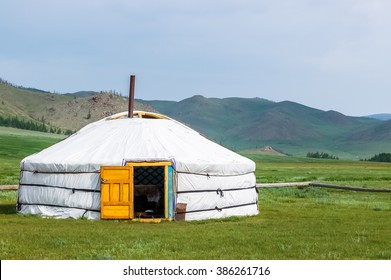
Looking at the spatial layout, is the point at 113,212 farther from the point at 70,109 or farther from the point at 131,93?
the point at 70,109

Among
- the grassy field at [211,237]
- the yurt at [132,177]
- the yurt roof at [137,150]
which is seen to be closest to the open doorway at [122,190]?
the yurt at [132,177]

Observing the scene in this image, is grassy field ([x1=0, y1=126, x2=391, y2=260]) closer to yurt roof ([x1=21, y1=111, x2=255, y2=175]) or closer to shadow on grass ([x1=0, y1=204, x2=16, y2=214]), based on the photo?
shadow on grass ([x1=0, y1=204, x2=16, y2=214])

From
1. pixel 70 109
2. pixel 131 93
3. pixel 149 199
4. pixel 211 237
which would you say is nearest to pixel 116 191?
pixel 149 199

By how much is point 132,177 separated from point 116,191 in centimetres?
48

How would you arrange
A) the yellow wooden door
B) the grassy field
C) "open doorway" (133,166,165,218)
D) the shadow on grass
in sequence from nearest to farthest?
the grassy field < the yellow wooden door < "open doorway" (133,166,165,218) < the shadow on grass

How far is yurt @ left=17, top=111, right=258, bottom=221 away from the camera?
14.4 metres

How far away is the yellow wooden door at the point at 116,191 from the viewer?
46.9 feet

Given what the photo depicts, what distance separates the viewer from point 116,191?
46.9 feet

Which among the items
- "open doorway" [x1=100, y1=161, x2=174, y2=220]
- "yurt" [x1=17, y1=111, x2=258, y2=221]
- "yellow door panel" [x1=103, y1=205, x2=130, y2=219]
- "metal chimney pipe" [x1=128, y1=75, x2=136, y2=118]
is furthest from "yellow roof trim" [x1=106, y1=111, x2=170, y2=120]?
"yellow door panel" [x1=103, y1=205, x2=130, y2=219]
